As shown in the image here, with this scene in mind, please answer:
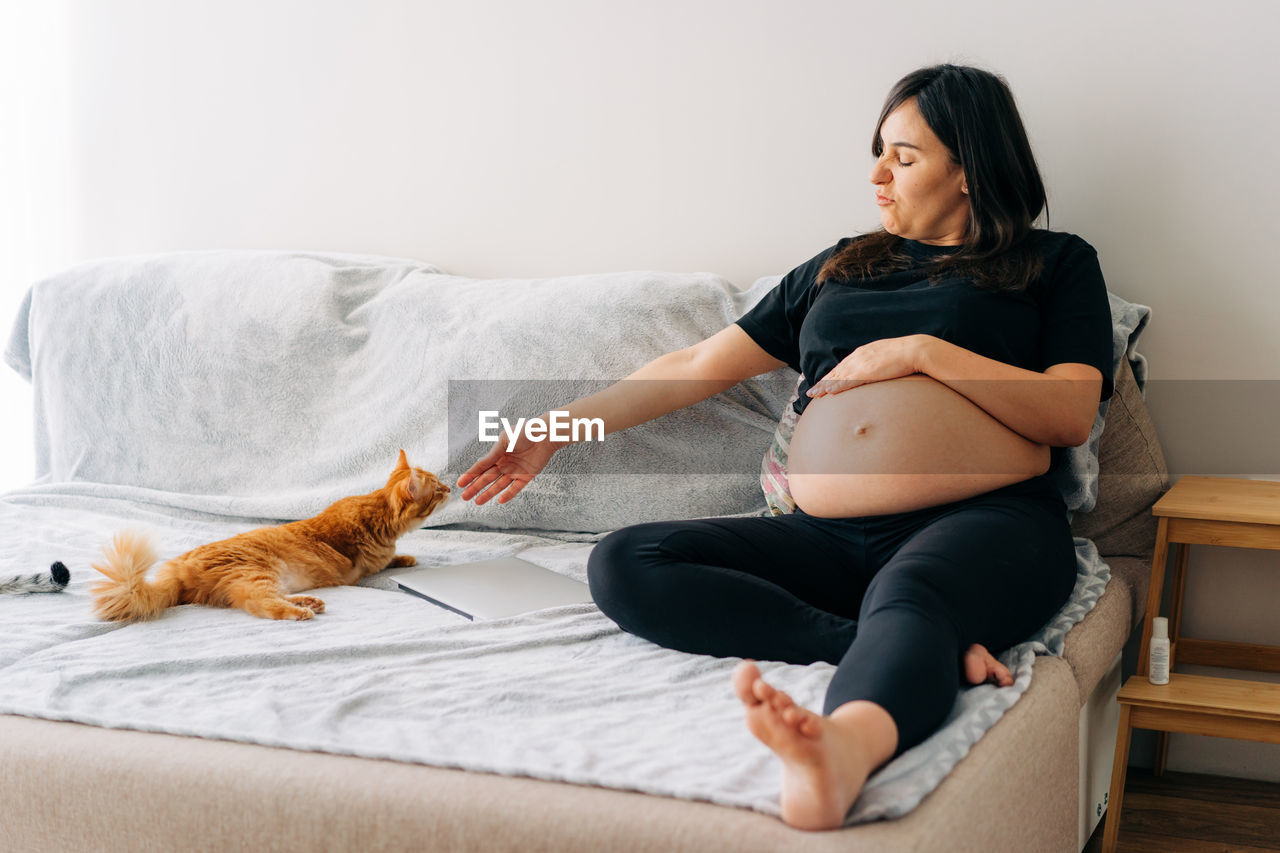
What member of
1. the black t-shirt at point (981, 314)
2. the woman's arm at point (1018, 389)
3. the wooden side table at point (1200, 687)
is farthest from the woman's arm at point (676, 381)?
the wooden side table at point (1200, 687)

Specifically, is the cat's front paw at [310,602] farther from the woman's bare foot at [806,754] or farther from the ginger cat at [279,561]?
the woman's bare foot at [806,754]

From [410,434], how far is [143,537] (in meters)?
0.55

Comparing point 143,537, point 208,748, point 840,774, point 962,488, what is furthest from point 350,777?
point 962,488

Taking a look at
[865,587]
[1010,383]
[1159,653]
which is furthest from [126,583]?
[1159,653]

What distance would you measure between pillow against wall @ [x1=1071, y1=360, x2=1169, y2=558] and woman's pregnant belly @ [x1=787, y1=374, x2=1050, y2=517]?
10.0 inches

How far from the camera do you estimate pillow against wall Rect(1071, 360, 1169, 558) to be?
4.76 ft

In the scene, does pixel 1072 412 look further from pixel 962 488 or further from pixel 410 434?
pixel 410 434

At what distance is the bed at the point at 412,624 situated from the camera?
2.51 ft

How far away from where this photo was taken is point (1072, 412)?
3.96ft

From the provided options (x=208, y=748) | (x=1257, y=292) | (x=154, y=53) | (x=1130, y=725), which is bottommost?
(x=1130, y=725)

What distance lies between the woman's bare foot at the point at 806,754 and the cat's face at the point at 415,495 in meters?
0.85

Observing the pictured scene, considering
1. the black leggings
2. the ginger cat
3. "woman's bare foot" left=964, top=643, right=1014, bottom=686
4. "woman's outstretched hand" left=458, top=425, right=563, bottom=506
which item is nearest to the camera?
the black leggings

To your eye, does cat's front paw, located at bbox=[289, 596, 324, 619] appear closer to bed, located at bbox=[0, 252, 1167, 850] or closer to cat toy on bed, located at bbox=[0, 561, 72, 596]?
bed, located at bbox=[0, 252, 1167, 850]
